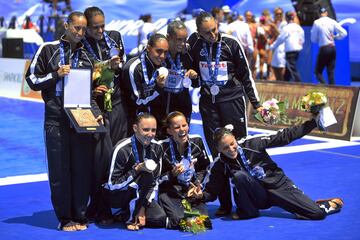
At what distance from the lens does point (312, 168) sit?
10281mm

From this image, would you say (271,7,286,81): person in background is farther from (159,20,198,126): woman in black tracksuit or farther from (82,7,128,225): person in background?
(82,7,128,225): person in background

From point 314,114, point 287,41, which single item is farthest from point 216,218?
point 287,41

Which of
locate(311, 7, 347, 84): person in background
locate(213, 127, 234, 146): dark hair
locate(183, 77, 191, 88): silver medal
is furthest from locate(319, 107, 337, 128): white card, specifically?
locate(311, 7, 347, 84): person in background

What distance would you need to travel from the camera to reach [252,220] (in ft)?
24.6

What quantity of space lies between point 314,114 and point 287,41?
36.3 ft

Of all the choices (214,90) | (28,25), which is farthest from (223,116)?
(28,25)

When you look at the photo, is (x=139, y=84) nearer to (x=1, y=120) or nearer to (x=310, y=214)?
(x=310, y=214)

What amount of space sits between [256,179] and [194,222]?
836mm

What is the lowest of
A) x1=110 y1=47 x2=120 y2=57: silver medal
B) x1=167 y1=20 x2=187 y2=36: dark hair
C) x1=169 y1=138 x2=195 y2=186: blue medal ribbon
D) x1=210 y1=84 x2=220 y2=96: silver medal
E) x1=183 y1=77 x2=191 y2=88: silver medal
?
x1=169 y1=138 x2=195 y2=186: blue medal ribbon

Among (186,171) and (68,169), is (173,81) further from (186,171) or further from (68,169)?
(68,169)

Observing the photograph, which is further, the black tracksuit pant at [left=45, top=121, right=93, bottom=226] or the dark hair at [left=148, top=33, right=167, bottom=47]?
the dark hair at [left=148, top=33, right=167, bottom=47]

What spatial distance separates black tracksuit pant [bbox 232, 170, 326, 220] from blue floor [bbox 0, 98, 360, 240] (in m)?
0.10

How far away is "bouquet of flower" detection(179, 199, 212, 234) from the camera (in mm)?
7027

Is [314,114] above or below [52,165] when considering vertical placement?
above
